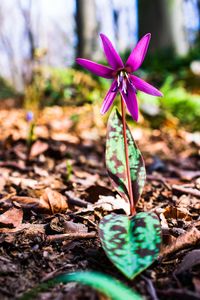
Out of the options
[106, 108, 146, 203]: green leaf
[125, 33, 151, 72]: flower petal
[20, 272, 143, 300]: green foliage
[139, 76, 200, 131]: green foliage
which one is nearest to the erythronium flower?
[125, 33, 151, 72]: flower petal

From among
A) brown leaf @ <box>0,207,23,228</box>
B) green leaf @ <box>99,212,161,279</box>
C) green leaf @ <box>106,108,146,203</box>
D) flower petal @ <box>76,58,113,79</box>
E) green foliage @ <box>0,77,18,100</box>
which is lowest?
brown leaf @ <box>0,207,23,228</box>

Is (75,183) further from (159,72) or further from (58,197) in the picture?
Result: (159,72)

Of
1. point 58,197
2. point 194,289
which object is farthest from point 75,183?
point 194,289

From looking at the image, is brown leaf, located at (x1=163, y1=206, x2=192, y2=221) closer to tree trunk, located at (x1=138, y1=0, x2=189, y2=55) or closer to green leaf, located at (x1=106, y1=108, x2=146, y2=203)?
green leaf, located at (x1=106, y1=108, x2=146, y2=203)

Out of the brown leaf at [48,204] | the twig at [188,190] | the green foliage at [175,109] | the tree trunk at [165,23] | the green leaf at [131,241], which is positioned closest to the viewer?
the green leaf at [131,241]

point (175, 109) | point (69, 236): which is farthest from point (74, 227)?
point (175, 109)

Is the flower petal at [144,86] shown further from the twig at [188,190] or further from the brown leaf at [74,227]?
the twig at [188,190]

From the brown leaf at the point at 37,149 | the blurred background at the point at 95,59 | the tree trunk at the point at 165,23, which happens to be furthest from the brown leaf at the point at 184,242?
the tree trunk at the point at 165,23
